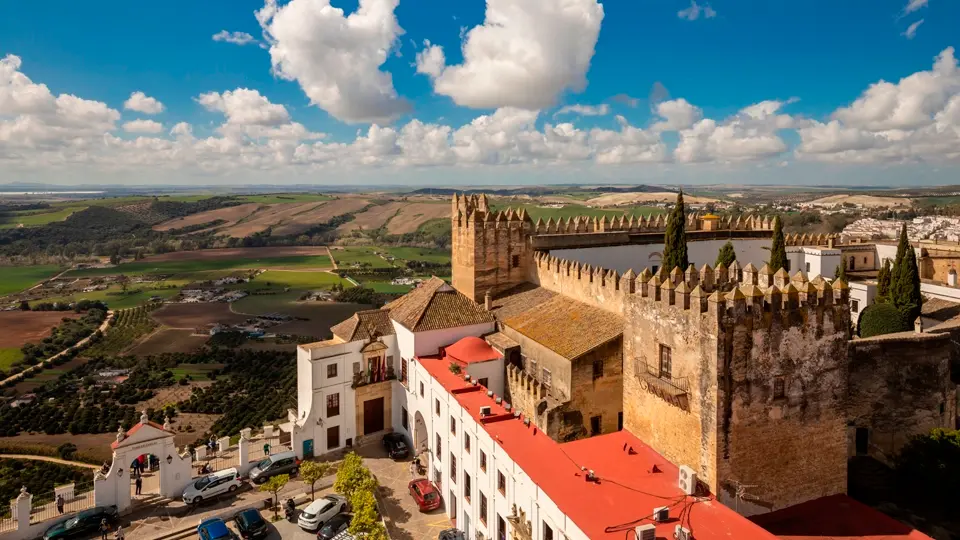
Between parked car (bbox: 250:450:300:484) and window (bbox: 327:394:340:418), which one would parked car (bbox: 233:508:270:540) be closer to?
parked car (bbox: 250:450:300:484)

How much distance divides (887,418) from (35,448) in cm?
5725

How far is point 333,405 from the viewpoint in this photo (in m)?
28.1

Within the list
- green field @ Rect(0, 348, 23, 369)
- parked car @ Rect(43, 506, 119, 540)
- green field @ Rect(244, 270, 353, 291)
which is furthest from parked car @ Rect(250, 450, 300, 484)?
green field @ Rect(244, 270, 353, 291)

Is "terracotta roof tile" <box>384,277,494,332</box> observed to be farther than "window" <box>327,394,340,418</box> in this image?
Yes

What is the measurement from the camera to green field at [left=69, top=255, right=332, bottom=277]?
5738 inches

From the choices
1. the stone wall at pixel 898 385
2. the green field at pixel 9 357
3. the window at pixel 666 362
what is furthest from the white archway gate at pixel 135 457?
the green field at pixel 9 357

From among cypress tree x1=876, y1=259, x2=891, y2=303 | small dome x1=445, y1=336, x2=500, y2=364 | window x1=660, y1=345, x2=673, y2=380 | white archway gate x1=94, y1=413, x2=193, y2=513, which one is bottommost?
white archway gate x1=94, y1=413, x2=193, y2=513

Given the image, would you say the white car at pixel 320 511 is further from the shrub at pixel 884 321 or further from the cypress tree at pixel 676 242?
the shrub at pixel 884 321

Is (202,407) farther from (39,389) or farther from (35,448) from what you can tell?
(39,389)

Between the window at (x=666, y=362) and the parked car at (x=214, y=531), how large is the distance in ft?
Answer: 51.5

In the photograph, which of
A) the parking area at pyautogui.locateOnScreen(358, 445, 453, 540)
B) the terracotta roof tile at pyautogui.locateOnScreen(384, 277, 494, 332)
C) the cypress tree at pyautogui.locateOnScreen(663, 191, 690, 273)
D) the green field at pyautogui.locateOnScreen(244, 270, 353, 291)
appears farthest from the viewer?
the green field at pyautogui.locateOnScreen(244, 270, 353, 291)

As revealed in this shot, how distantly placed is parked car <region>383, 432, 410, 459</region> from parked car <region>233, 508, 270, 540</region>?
23.0 ft

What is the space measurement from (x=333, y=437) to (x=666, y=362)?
17371mm

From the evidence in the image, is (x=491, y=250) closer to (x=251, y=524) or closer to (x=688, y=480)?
(x=251, y=524)
